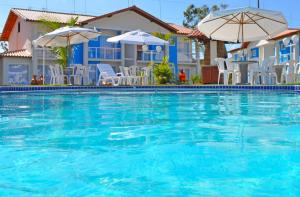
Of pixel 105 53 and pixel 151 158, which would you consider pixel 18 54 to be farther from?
pixel 151 158

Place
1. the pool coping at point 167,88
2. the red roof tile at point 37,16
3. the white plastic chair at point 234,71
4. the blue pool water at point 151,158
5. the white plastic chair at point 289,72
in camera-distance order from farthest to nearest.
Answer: the red roof tile at point 37,16
the white plastic chair at point 234,71
the white plastic chair at point 289,72
the pool coping at point 167,88
the blue pool water at point 151,158

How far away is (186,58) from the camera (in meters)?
31.1

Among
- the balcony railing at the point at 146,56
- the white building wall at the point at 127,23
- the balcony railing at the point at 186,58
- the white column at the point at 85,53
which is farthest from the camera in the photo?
the balcony railing at the point at 186,58

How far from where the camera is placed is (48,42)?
1700 centimetres

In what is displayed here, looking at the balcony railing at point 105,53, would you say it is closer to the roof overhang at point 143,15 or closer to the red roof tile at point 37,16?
the roof overhang at point 143,15

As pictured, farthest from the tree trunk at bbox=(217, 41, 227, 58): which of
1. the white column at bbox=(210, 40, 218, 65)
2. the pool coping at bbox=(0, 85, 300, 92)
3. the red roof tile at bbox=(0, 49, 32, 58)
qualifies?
the pool coping at bbox=(0, 85, 300, 92)

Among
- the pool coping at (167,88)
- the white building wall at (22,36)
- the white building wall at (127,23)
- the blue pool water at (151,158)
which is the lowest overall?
the blue pool water at (151,158)

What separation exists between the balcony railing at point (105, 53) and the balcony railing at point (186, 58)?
5694 mm

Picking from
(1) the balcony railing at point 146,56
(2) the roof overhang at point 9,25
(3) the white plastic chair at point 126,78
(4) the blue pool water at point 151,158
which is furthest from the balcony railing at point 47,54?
(4) the blue pool water at point 151,158

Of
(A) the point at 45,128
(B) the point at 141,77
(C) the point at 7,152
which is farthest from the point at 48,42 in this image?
(C) the point at 7,152

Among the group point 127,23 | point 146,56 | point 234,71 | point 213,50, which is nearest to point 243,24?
point 234,71

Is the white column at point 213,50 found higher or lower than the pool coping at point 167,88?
higher

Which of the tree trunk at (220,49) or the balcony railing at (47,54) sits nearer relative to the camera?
the balcony railing at (47,54)

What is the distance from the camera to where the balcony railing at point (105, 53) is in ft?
87.1
